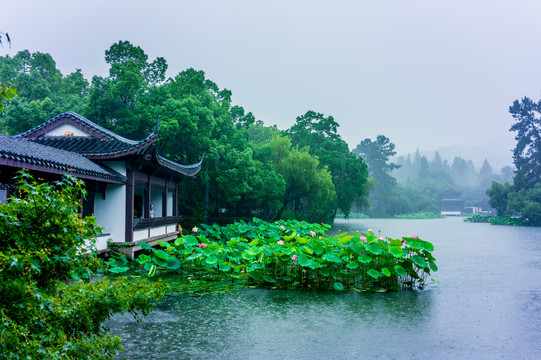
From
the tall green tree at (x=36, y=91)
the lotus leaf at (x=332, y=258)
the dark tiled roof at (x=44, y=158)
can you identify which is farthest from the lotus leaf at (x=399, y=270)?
the tall green tree at (x=36, y=91)

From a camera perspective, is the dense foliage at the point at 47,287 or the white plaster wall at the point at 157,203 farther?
the white plaster wall at the point at 157,203

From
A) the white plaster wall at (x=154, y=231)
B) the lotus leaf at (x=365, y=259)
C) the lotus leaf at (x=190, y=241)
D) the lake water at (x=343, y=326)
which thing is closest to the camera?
the lake water at (x=343, y=326)

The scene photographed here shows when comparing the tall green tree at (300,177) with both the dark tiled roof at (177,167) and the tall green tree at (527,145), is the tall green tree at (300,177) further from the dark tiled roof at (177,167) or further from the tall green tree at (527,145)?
the tall green tree at (527,145)

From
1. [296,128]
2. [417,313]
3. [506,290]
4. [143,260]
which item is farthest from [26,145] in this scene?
[296,128]

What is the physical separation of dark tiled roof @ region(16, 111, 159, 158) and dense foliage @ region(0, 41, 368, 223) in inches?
196

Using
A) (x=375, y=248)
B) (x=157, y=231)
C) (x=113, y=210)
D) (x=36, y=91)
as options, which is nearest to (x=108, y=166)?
(x=113, y=210)

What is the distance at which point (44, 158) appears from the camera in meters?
8.16

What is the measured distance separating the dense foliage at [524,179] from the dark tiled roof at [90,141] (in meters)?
42.2

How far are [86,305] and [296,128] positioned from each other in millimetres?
36895

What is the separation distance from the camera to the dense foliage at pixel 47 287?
247cm

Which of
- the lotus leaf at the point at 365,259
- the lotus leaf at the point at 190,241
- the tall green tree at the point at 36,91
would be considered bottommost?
the lotus leaf at the point at 365,259

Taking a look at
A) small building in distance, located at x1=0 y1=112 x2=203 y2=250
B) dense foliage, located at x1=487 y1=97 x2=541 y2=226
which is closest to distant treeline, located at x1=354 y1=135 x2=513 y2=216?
dense foliage, located at x1=487 y1=97 x2=541 y2=226

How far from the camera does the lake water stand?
16.5 feet

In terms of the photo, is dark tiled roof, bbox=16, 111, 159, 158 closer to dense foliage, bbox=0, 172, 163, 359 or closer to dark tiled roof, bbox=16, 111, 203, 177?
dark tiled roof, bbox=16, 111, 203, 177
